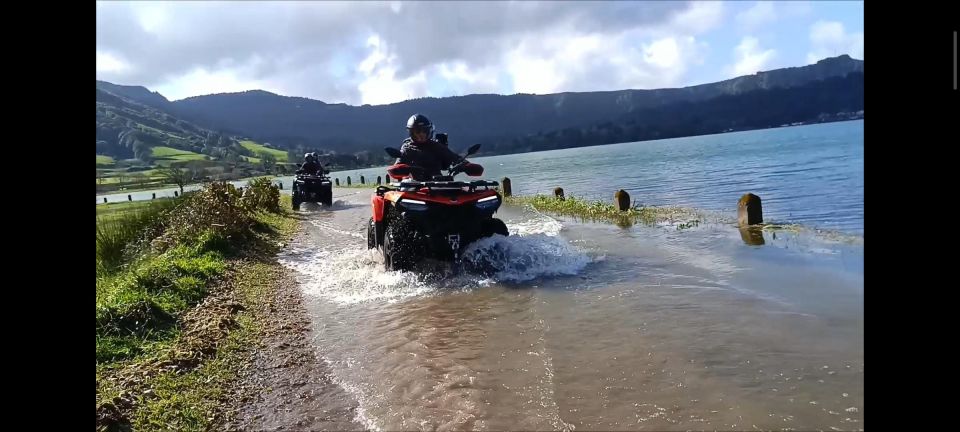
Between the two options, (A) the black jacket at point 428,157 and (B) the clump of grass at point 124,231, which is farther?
(B) the clump of grass at point 124,231

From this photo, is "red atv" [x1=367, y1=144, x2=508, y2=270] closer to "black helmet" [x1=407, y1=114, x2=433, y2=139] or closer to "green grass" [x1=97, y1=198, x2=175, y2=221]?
"black helmet" [x1=407, y1=114, x2=433, y2=139]

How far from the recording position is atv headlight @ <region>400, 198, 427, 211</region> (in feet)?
23.7

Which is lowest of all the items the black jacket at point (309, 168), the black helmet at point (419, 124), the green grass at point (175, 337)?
the green grass at point (175, 337)

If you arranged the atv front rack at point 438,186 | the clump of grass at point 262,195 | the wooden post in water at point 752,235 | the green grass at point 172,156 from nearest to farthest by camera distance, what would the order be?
the atv front rack at point 438,186, the wooden post in water at point 752,235, the clump of grass at point 262,195, the green grass at point 172,156

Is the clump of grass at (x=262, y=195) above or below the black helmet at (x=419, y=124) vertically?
below

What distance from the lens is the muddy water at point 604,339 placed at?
324 cm

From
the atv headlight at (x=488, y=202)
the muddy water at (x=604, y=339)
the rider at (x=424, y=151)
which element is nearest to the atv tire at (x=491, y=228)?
the muddy water at (x=604, y=339)

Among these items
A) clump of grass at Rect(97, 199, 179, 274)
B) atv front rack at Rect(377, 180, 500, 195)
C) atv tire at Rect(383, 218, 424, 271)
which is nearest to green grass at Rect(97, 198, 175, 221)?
clump of grass at Rect(97, 199, 179, 274)

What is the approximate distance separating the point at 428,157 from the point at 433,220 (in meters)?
1.63

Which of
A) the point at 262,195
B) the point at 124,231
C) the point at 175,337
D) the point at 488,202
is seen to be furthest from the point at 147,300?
the point at 262,195

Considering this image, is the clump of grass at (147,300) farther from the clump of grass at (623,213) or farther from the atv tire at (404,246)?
the clump of grass at (623,213)

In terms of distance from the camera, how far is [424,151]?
8.59 meters

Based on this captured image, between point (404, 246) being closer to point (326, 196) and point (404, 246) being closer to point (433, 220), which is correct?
point (433, 220)
